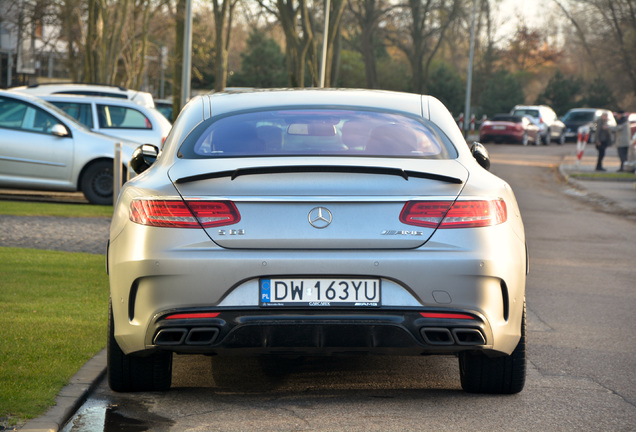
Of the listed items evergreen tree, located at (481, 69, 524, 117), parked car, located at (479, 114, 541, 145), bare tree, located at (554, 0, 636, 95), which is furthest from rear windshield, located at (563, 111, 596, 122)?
evergreen tree, located at (481, 69, 524, 117)

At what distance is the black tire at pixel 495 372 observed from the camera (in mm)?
5539

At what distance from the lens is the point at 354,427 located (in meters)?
4.93

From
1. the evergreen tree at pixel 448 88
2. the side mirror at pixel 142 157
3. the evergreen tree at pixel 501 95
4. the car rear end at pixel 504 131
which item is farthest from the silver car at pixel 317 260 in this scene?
the evergreen tree at pixel 501 95

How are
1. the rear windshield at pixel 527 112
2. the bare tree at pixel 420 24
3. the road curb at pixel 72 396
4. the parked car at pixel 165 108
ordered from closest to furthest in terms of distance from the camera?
1. the road curb at pixel 72 396
2. the parked car at pixel 165 108
3. the rear windshield at pixel 527 112
4. the bare tree at pixel 420 24

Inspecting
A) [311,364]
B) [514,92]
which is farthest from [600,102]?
[311,364]

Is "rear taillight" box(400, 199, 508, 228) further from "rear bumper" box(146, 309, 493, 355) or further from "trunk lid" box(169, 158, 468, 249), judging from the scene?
"rear bumper" box(146, 309, 493, 355)

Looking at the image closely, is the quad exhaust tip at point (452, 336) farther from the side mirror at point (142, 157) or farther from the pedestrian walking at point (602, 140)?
the pedestrian walking at point (602, 140)

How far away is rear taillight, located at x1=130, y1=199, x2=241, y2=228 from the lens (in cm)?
490

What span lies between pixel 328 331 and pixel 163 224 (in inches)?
35.4

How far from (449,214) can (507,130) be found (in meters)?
42.1

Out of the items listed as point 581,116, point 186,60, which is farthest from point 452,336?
point 581,116

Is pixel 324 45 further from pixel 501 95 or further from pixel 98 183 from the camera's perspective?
pixel 501 95

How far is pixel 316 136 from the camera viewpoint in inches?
222

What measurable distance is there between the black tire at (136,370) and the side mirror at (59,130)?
11.7 metres
